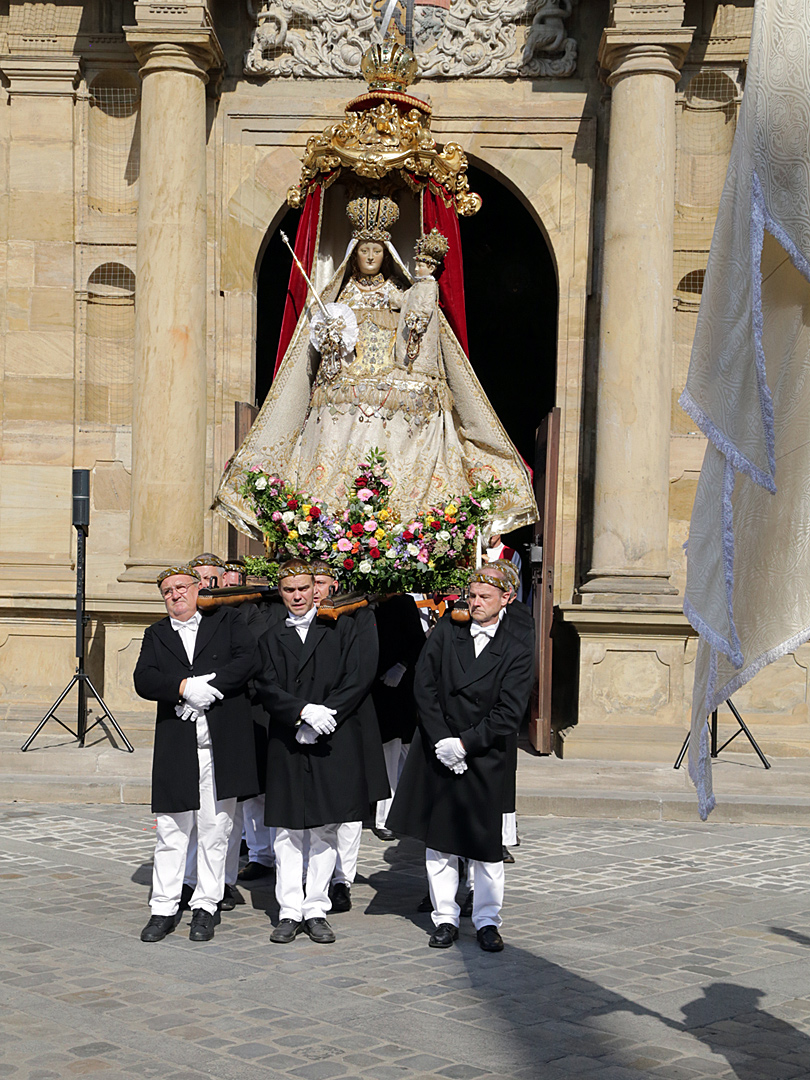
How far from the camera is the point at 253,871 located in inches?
299

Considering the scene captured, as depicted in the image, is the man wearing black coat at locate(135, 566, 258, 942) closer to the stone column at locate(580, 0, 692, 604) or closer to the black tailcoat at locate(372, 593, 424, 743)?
the black tailcoat at locate(372, 593, 424, 743)

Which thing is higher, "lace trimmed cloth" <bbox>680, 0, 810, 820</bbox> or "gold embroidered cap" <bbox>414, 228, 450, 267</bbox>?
"gold embroidered cap" <bbox>414, 228, 450, 267</bbox>

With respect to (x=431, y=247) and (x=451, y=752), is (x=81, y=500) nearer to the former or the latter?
(x=431, y=247)

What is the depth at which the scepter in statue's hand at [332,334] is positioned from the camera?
31.5 ft

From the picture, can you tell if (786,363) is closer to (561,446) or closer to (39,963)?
(39,963)

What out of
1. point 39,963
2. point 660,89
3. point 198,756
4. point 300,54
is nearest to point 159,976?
point 39,963

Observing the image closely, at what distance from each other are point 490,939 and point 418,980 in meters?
0.59

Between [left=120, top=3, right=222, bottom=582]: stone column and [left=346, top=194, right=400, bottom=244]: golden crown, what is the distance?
7.83 ft

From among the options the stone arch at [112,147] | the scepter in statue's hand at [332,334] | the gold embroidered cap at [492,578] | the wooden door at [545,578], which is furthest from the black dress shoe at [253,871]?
the stone arch at [112,147]

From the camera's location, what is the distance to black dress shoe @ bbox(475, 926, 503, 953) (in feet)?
19.6

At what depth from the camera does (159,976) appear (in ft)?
17.9

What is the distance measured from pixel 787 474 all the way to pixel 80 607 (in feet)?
27.6

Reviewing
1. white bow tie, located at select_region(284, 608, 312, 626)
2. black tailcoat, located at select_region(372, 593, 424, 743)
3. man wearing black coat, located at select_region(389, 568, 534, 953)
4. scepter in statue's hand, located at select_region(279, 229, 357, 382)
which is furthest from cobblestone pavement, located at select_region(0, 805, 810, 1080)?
scepter in statue's hand, located at select_region(279, 229, 357, 382)

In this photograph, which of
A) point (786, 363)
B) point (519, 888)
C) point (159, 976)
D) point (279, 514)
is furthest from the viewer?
point (279, 514)
